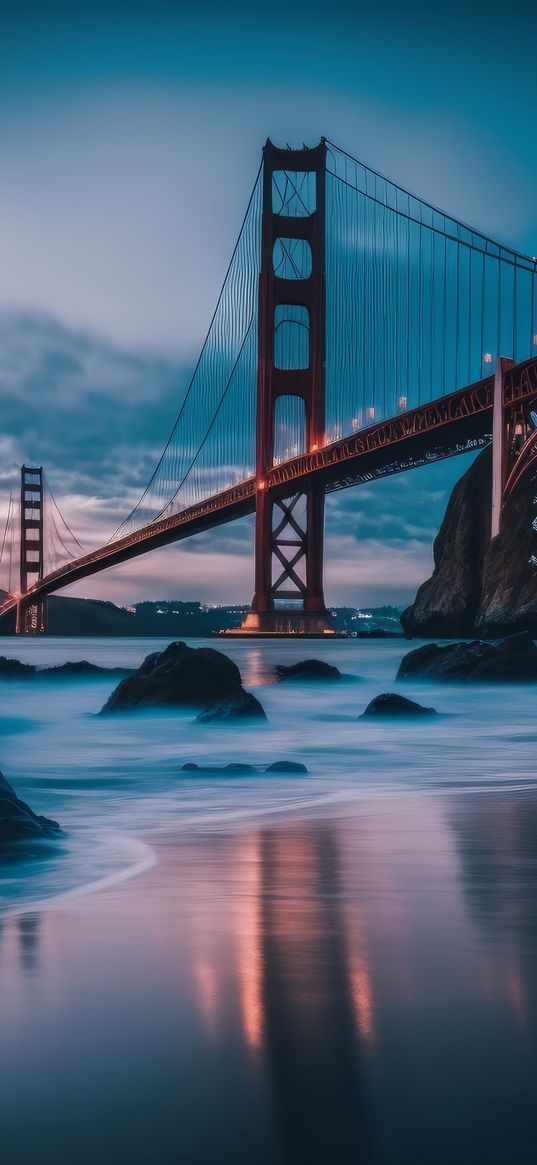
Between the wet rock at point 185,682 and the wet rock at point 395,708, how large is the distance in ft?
4.40

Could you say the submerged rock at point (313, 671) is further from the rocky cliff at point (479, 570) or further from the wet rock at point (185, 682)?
the rocky cliff at point (479, 570)

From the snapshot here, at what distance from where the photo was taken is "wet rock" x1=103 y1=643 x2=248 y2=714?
30.1 feet

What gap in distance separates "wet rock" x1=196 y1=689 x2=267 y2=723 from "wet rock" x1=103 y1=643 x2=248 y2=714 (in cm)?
1

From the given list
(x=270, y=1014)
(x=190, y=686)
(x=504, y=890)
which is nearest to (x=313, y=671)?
(x=190, y=686)

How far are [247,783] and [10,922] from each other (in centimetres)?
310

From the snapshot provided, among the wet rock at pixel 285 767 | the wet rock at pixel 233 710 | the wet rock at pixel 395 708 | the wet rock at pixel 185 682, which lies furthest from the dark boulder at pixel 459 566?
the wet rock at pixel 285 767

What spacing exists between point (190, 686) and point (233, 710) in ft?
1.88

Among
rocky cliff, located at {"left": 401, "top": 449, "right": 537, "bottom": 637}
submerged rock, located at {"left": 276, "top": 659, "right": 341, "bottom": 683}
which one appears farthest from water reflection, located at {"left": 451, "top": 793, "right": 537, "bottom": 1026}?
rocky cliff, located at {"left": 401, "top": 449, "right": 537, "bottom": 637}

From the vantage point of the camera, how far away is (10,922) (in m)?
2.64

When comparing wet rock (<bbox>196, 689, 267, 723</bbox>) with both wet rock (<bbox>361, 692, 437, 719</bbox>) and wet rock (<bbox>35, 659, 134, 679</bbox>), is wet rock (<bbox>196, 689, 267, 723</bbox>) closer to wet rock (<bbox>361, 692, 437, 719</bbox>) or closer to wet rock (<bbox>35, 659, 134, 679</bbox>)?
wet rock (<bbox>361, 692, 437, 719</bbox>)

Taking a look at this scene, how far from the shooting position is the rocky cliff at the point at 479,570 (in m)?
27.0

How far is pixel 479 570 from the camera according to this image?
115 feet

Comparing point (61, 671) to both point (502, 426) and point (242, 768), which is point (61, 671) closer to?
point (242, 768)

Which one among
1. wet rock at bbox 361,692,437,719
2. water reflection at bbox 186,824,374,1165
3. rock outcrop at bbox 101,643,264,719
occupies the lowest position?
wet rock at bbox 361,692,437,719
